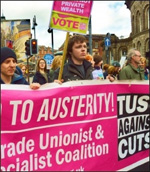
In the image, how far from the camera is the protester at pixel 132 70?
4.64 metres

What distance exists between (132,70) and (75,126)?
2001mm

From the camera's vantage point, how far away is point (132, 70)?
4.70 m

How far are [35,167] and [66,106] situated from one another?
1.97 feet

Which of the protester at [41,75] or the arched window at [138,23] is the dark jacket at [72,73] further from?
the arched window at [138,23]

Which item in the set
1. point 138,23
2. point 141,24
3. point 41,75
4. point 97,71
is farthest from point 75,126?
point 138,23

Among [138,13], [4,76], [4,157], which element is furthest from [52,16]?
[138,13]

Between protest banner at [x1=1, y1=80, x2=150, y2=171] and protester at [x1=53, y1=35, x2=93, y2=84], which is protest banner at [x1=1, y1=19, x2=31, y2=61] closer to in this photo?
protester at [x1=53, y1=35, x2=93, y2=84]

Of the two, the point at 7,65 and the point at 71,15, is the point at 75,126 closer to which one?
the point at 7,65

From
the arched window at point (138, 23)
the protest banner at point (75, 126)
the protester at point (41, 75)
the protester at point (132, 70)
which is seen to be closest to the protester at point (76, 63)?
the protest banner at point (75, 126)

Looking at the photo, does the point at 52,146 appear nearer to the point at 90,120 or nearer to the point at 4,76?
the point at 90,120

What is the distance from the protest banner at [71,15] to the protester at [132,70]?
167 centimetres

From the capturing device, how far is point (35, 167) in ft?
9.11

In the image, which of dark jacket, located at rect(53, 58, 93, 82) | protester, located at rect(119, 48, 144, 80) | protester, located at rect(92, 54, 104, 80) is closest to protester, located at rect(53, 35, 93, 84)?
dark jacket, located at rect(53, 58, 93, 82)

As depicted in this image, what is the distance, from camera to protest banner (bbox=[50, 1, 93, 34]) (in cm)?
303
